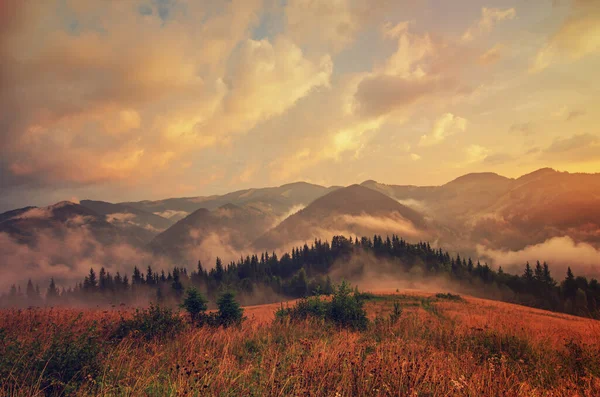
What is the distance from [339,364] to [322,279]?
12550cm

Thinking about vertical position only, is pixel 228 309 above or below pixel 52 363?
below

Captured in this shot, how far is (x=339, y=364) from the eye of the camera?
24.3 ft

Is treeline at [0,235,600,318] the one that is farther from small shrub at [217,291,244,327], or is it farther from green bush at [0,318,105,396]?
green bush at [0,318,105,396]

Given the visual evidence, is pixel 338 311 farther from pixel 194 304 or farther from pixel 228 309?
pixel 194 304

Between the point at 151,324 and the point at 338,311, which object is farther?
the point at 338,311

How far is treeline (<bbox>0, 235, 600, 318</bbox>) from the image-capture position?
112 meters

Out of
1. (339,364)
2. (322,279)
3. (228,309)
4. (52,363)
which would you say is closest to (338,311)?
(228,309)

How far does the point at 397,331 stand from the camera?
12523mm

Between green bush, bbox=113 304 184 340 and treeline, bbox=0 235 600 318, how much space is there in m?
84.5

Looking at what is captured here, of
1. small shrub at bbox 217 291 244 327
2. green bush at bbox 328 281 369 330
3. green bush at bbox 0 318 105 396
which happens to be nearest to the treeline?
green bush at bbox 328 281 369 330

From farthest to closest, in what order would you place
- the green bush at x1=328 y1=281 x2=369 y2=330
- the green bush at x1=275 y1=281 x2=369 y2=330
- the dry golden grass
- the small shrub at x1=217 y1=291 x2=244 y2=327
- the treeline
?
1. the treeline
2. the small shrub at x1=217 y1=291 x2=244 y2=327
3. the green bush at x1=275 y1=281 x2=369 y2=330
4. the green bush at x1=328 y1=281 x2=369 y2=330
5. the dry golden grass

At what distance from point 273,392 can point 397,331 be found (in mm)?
7797

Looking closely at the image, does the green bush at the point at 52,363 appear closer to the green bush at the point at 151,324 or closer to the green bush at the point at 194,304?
the green bush at the point at 151,324

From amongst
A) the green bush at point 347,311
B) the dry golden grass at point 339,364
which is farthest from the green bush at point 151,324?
the green bush at point 347,311
